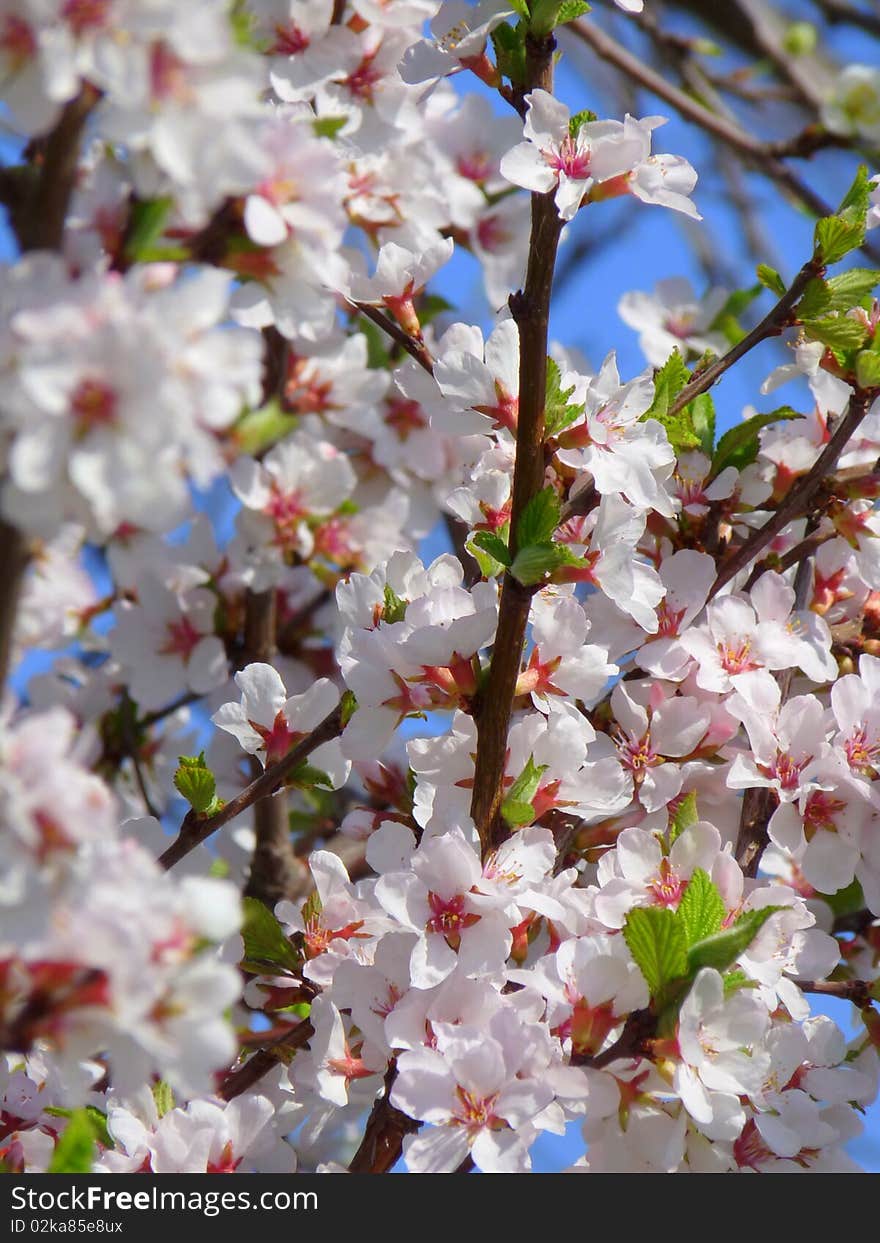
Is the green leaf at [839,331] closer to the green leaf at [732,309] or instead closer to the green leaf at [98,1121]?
the green leaf at [732,309]

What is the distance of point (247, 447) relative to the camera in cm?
81

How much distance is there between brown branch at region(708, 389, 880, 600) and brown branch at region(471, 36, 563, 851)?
32 centimetres

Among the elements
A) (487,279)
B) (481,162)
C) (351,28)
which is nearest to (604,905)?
(351,28)

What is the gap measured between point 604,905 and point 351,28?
888 mm

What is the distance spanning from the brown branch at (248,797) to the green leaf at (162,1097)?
0.20 meters

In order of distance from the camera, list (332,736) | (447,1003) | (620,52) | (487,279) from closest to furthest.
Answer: (447,1003) → (332,736) → (487,279) → (620,52)

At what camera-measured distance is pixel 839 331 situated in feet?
4.39

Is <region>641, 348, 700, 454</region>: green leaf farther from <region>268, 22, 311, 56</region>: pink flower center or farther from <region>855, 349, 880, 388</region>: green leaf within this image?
<region>268, 22, 311, 56</region>: pink flower center

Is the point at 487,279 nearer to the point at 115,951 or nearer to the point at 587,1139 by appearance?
the point at 587,1139

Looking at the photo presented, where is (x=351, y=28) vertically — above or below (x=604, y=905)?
above

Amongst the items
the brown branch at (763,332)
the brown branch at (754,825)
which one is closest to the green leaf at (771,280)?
the brown branch at (763,332)

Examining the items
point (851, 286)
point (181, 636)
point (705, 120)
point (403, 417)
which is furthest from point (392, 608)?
point (705, 120)

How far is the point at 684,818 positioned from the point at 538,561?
1.06 ft

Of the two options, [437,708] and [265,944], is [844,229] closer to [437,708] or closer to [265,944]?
[437,708]
